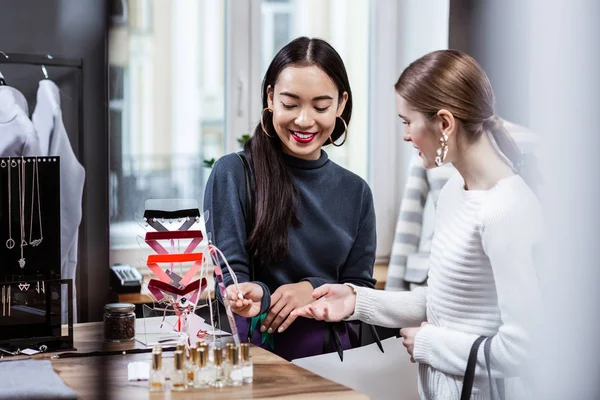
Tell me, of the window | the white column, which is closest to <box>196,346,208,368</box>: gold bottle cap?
the window

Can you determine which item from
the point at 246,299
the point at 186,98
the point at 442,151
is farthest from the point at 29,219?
the point at 186,98

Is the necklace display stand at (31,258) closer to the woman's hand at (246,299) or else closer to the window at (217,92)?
the woman's hand at (246,299)

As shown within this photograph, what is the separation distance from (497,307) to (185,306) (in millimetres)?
400

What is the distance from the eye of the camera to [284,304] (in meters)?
1.12

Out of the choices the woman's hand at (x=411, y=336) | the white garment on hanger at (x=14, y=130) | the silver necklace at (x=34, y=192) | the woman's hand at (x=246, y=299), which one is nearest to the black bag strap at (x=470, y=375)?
the woman's hand at (x=411, y=336)

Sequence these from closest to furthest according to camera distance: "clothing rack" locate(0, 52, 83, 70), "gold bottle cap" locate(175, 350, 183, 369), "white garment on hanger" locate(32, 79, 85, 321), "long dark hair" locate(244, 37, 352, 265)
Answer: "gold bottle cap" locate(175, 350, 183, 369)
"long dark hair" locate(244, 37, 352, 265)
"clothing rack" locate(0, 52, 83, 70)
"white garment on hanger" locate(32, 79, 85, 321)

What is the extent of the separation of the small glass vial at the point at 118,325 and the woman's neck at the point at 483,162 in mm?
520

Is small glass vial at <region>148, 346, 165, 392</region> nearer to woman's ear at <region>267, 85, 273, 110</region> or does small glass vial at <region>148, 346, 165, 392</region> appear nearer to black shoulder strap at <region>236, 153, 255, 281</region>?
black shoulder strap at <region>236, 153, 255, 281</region>

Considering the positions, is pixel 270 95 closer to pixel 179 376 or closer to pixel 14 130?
pixel 179 376

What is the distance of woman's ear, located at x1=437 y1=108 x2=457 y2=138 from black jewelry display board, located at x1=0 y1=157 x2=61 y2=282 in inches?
20.5

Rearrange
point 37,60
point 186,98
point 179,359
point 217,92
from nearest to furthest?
point 179,359 < point 37,60 < point 186,98 < point 217,92

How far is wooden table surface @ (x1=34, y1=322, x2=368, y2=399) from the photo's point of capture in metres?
0.84

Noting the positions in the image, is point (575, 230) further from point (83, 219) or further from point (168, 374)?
point (83, 219)

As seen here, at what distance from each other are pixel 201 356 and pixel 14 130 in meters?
1.17
